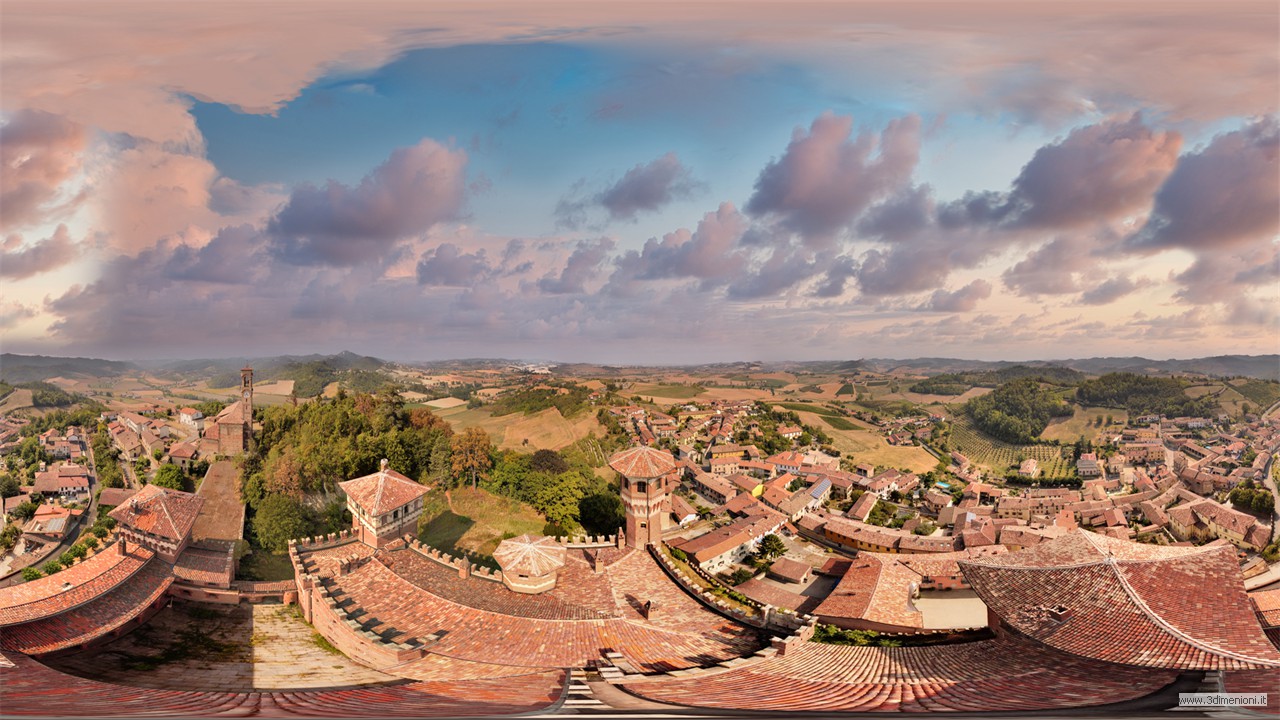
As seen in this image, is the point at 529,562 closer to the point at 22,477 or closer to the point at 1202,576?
the point at 1202,576

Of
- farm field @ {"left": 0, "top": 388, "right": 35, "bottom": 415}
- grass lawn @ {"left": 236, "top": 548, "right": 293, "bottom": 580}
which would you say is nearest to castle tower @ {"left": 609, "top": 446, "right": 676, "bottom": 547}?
grass lawn @ {"left": 236, "top": 548, "right": 293, "bottom": 580}

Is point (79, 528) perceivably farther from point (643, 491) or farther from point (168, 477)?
point (643, 491)

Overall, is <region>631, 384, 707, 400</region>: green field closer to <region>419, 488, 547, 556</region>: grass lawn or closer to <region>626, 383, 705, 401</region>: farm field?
<region>626, 383, 705, 401</region>: farm field

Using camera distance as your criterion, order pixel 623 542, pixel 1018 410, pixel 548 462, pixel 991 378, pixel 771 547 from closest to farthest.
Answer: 1. pixel 623 542
2. pixel 771 547
3. pixel 548 462
4. pixel 1018 410
5. pixel 991 378

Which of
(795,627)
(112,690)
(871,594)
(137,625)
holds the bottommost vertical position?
(871,594)

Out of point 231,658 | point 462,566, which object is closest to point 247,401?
point 231,658

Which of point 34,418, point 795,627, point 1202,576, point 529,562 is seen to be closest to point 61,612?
point 529,562
